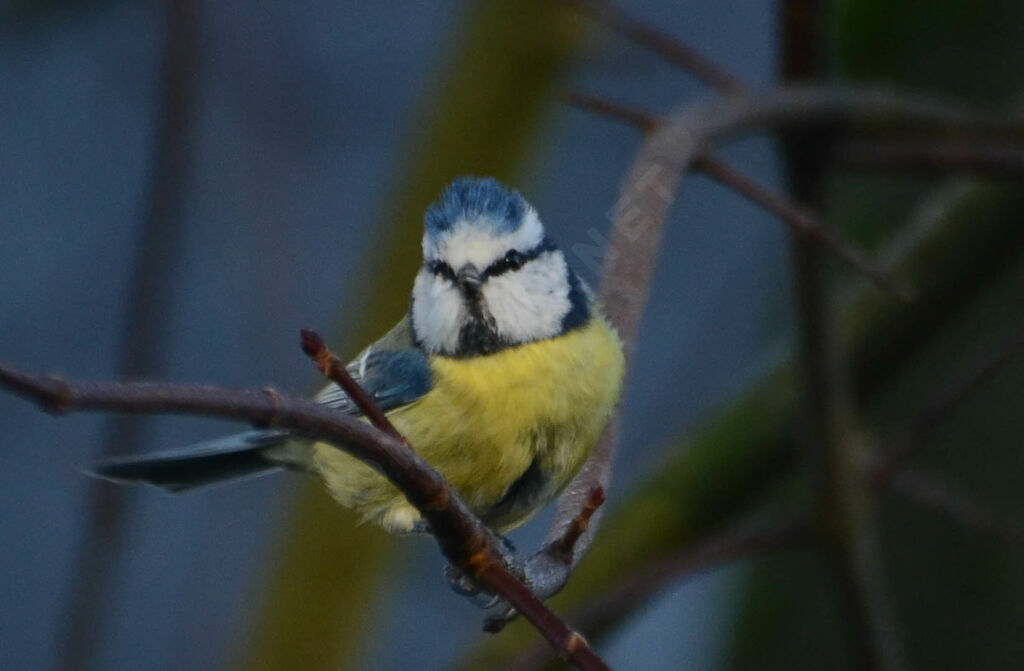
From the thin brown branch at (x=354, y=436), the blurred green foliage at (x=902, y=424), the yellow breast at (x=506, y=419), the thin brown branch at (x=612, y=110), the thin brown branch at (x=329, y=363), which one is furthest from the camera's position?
the blurred green foliage at (x=902, y=424)

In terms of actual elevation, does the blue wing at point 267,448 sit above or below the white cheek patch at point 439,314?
below

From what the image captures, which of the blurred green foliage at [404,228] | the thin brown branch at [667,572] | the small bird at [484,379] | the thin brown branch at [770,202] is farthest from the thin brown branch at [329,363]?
the blurred green foliage at [404,228]

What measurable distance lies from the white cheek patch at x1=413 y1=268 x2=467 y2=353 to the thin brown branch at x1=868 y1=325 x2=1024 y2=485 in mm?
592

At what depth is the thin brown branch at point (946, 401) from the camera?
4.81ft

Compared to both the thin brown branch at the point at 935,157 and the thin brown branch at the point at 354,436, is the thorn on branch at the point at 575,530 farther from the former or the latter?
the thin brown branch at the point at 935,157

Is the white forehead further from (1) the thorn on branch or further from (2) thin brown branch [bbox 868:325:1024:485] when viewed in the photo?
(2) thin brown branch [bbox 868:325:1024:485]

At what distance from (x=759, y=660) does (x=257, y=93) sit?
1.41 meters

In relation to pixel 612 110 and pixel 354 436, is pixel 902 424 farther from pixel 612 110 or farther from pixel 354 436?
pixel 354 436

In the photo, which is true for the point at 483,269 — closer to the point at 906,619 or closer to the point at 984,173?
the point at 984,173

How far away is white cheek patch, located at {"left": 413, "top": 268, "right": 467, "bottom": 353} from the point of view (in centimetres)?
121

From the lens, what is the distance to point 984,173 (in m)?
1.47

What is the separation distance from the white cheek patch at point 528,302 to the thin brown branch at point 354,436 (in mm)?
487

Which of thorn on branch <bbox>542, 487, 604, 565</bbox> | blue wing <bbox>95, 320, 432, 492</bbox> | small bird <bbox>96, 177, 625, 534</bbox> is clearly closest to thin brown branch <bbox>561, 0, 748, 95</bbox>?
small bird <bbox>96, 177, 625, 534</bbox>

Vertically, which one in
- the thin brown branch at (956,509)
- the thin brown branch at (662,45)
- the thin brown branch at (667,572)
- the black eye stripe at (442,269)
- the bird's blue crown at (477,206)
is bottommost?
the thin brown branch at (956,509)
